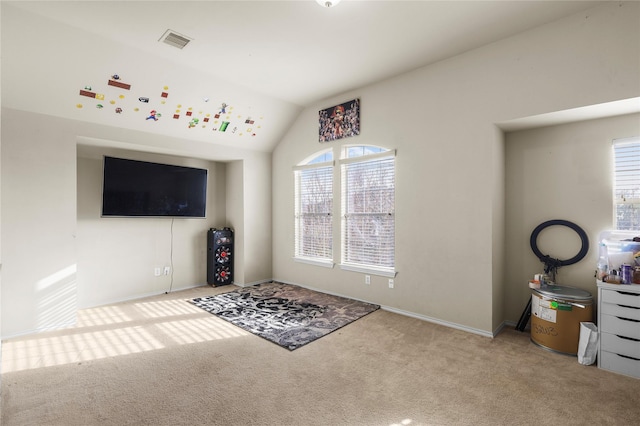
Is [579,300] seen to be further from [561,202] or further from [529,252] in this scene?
[561,202]

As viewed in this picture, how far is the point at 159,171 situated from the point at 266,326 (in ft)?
9.34

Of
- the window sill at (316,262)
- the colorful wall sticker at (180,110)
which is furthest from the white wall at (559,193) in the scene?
the colorful wall sticker at (180,110)

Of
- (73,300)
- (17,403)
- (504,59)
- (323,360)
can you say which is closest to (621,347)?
(323,360)

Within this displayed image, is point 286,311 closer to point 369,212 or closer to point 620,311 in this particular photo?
point 369,212

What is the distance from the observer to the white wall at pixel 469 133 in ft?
8.43

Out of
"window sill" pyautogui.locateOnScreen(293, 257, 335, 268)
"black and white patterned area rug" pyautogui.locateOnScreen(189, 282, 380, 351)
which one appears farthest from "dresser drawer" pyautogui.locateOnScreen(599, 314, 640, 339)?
"window sill" pyautogui.locateOnScreen(293, 257, 335, 268)

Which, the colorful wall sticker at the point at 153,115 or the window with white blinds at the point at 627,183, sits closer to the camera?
the window with white blinds at the point at 627,183

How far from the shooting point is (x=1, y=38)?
2562 mm

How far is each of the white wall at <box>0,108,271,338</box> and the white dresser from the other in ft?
14.8

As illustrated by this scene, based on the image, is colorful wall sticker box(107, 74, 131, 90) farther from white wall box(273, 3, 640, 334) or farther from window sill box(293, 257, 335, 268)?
window sill box(293, 257, 335, 268)

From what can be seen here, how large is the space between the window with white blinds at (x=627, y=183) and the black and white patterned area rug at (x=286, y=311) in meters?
2.73

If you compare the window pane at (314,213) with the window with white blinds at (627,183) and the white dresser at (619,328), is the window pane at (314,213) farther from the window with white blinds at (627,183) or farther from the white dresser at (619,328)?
the window with white blinds at (627,183)

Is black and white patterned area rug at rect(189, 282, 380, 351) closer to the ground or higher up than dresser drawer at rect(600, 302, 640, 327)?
closer to the ground

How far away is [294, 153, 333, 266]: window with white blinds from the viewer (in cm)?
470
